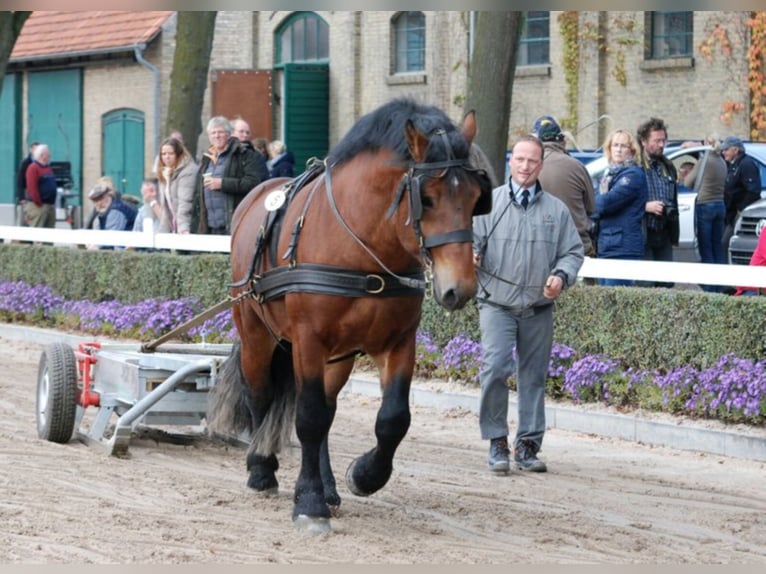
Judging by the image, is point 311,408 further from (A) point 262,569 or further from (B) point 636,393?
(B) point 636,393

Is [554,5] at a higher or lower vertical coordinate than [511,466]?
higher

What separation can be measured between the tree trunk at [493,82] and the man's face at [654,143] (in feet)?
6.33

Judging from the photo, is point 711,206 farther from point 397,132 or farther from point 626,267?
point 397,132

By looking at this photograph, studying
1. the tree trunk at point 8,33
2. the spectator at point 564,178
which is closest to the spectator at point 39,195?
the tree trunk at point 8,33

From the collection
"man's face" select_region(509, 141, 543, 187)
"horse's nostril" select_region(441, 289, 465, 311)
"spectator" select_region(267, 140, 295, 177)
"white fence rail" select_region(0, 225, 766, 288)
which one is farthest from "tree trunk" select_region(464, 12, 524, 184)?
"horse's nostril" select_region(441, 289, 465, 311)

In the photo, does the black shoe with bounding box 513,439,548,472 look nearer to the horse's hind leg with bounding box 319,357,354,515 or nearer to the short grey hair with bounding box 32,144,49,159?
the horse's hind leg with bounding box 319,357,354,515

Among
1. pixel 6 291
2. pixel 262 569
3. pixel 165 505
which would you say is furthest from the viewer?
pixel 6 291

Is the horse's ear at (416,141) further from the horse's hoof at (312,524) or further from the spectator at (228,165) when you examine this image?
the spectator at (228,165)

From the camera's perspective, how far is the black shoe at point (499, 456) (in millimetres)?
9984

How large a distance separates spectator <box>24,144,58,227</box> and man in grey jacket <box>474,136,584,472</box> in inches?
610

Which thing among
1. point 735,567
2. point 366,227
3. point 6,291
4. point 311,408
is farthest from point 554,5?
point 6,291

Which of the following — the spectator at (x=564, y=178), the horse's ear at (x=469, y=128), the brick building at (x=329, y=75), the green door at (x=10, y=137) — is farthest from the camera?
the green door at (x=10, y=137)

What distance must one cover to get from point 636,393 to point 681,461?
1116 mm

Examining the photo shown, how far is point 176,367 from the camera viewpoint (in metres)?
10.1
